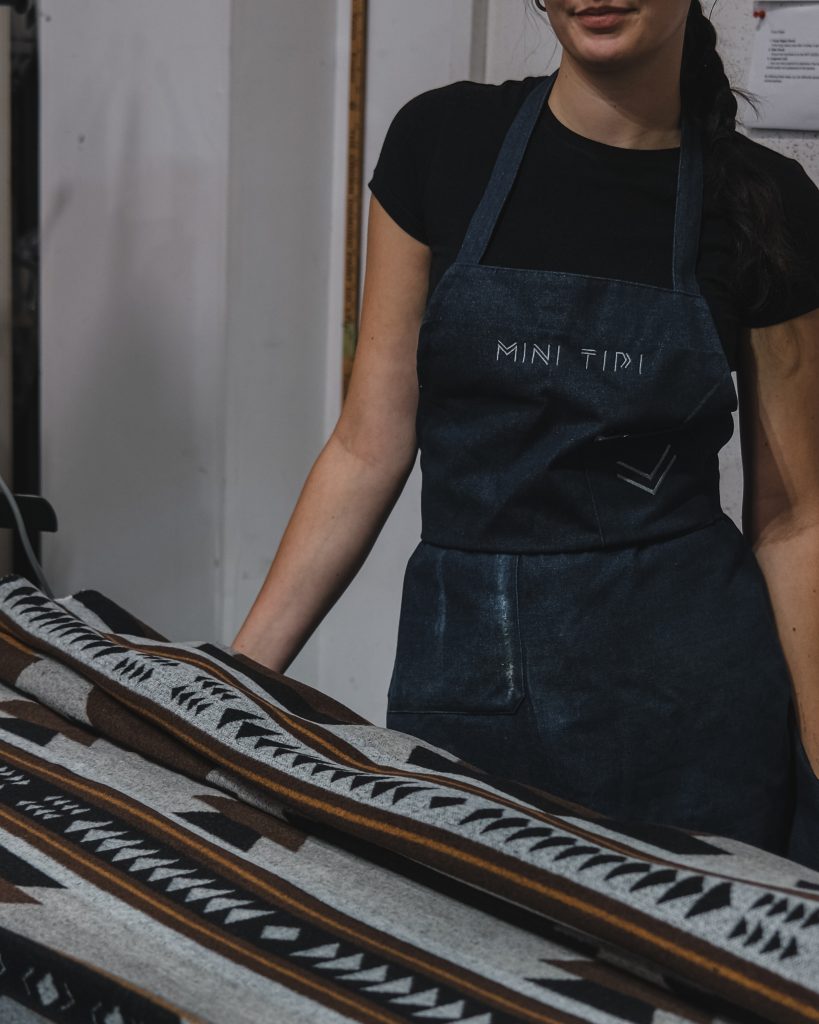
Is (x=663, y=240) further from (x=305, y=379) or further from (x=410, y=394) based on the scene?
(x=305, y=379)

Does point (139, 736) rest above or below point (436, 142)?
below

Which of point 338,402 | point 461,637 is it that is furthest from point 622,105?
point 338,402

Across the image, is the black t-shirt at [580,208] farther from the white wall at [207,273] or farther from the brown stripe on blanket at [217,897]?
the white wall at [207,273]

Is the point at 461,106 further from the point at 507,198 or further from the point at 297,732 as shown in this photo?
the point at 297,732

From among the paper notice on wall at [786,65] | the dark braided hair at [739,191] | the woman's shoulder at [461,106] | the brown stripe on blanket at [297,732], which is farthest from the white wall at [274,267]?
the brown stripe on blanket at [297,732]

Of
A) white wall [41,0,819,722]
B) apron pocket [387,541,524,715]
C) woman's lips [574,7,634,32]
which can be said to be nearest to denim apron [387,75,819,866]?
apron pocket [387,541,524,715]

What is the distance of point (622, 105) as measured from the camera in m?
0.93

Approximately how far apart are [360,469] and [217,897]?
0.46 metres

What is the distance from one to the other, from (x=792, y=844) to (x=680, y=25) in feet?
2.05

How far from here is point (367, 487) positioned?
969mm

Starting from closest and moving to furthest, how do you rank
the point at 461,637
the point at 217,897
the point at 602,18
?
the point at 217,897 → the point at 602,18 → the point at 461,637

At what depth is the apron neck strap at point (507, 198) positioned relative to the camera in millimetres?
934

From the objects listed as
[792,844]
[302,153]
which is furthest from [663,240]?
[302,153]

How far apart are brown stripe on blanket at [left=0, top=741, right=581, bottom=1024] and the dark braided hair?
592 mm
